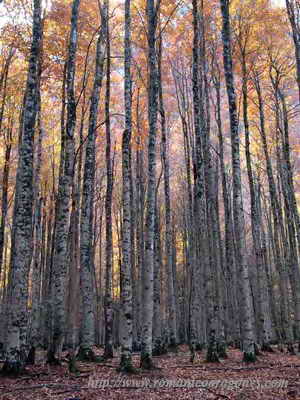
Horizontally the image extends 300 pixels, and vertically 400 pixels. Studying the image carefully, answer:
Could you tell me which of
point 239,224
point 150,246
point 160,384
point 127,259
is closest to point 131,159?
point 239,224

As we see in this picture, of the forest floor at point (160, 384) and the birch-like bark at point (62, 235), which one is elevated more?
the birch-like bark at point (62, 235)

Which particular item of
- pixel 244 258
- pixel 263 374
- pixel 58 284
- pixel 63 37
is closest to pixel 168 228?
pixel 244 258

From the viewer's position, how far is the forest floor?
509 centimetres

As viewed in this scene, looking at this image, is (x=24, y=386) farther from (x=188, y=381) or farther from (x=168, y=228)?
(x=168, y=228)

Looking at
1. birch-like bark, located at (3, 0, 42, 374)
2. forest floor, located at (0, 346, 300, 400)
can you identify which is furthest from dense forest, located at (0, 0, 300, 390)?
forest floor, located at (0, 346, 300, 400)

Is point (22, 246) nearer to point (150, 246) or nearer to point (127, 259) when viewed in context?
point (127, 259)

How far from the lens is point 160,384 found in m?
5.93

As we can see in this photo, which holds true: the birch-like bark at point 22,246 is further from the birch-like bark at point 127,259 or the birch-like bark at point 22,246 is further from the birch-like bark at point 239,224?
the birch-like bark at point 239,224

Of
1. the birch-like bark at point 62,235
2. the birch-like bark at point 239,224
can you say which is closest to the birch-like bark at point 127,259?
the birch-like bark at point 62,235

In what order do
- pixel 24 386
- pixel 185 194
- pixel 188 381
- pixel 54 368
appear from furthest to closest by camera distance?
1. pixel 185 194
2. pixel 54 368
3. pixel 188 381
4. pixel 24 386

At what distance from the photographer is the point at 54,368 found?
25.2 ft

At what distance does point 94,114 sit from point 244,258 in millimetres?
5421

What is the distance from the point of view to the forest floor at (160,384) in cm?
509

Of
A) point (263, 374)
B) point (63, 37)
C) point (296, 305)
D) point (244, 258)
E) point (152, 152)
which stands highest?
point (63, 37)
